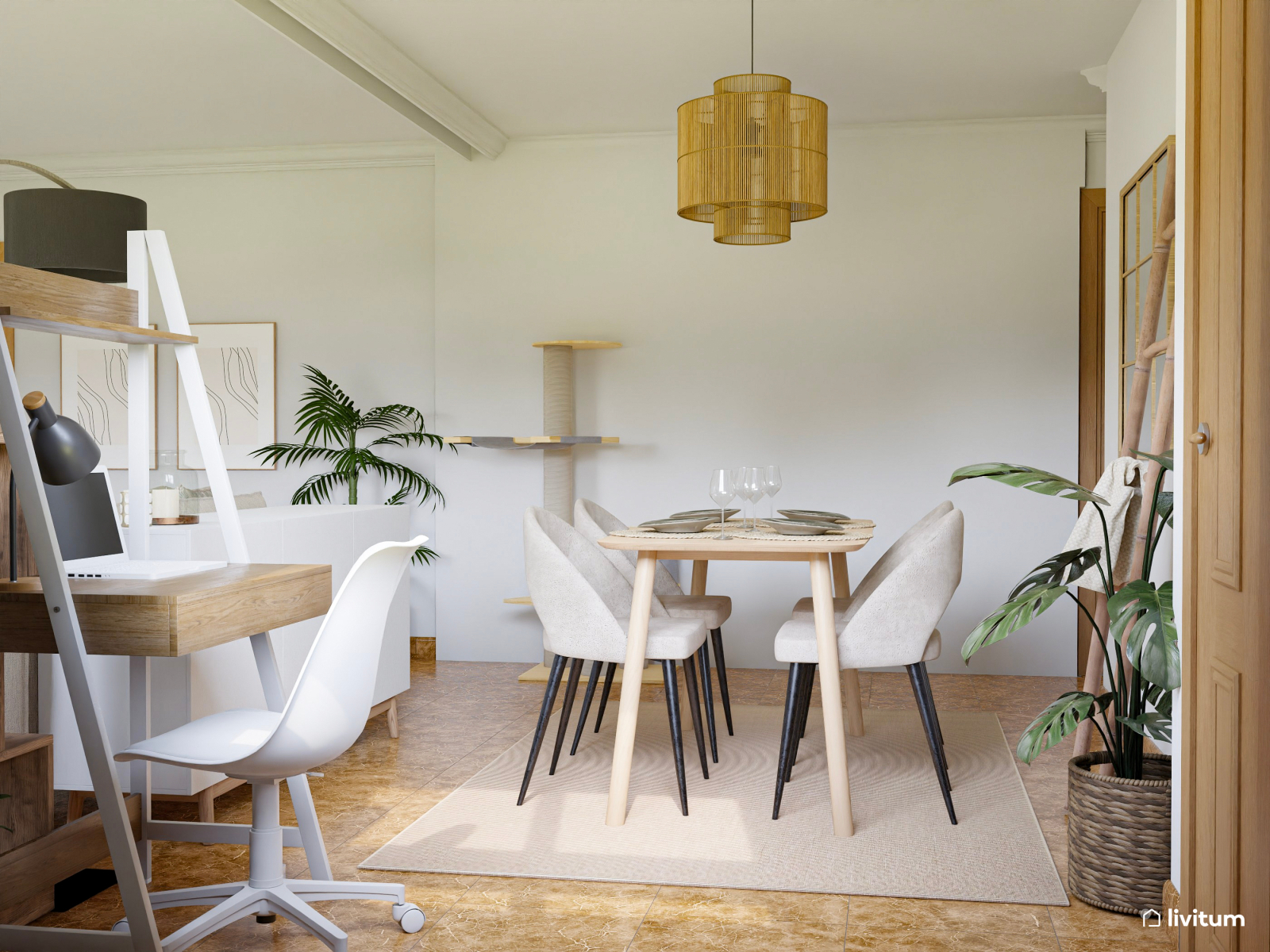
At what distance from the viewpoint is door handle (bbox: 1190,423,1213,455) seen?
1.93 meters

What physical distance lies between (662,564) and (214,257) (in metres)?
3.32

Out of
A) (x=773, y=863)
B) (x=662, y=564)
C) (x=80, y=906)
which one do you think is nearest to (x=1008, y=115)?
(x=662, y=564)

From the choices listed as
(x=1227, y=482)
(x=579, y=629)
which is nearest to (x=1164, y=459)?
(x=1227, y=482)

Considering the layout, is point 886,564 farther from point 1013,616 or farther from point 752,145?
point 752,145

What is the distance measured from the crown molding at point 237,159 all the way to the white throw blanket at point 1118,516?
410cm

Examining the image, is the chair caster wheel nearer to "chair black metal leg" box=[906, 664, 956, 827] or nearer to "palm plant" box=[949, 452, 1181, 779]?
"palm plant" box=[949, 452, 1181, 779]

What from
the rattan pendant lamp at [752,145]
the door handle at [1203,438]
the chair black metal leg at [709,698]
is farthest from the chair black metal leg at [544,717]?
the door handle at [1203,438]

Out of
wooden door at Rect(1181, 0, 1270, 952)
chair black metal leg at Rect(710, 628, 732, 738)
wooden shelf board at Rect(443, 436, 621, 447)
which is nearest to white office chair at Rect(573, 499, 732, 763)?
chair black metal leg at Rect(710, 628, 732, 738)

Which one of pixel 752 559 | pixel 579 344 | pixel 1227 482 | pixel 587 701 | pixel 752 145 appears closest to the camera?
pixel 1227 482

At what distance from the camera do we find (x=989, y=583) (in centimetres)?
523

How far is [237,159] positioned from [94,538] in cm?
408

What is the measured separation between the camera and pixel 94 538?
2.40 meters

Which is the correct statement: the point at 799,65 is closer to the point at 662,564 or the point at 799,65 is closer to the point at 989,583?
the point at 662,564

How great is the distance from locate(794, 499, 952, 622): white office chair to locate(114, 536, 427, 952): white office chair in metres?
1.80
